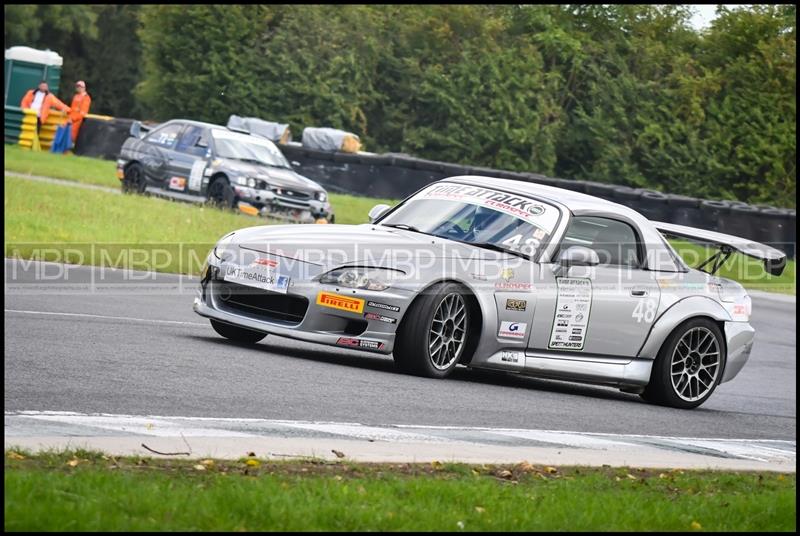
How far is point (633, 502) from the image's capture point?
21.0 feet

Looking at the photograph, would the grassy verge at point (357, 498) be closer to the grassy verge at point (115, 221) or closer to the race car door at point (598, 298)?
→ the race car door at point (598, 298)

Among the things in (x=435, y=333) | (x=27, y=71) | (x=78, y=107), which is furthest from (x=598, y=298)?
(x=27, y=71)

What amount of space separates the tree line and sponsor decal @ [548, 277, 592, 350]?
30.6m

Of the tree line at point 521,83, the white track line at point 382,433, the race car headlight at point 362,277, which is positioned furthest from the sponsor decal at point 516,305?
the tree line at point 521,83

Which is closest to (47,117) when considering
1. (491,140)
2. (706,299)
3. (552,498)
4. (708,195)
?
(491,140)

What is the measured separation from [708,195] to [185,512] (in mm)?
36571

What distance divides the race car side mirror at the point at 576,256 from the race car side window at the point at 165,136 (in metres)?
15.7

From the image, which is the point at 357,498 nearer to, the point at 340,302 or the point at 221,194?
the point at 340,302

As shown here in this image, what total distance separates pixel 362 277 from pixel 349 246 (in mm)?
347

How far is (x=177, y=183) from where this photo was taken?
24750 millimetres

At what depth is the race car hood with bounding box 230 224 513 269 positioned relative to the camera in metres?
9.93

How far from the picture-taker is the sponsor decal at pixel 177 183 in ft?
80.8

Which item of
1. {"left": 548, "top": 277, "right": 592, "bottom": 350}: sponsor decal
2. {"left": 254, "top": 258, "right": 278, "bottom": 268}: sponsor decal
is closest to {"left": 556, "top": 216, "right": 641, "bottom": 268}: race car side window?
{"left": 548, "top": 277, "right": 592, "bottom": 350}: sponsor decal

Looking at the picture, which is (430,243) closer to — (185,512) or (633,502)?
(633,502)
